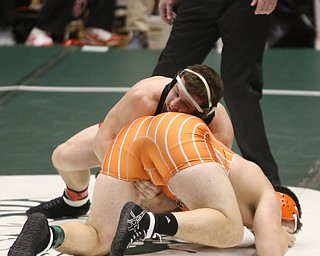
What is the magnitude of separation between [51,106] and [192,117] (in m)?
2.93

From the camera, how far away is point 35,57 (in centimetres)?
829

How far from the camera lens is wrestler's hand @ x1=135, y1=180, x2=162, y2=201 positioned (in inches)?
153

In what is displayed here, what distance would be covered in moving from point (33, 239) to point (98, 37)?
5723 mm

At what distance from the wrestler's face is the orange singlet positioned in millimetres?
71

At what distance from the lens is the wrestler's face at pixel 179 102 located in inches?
155

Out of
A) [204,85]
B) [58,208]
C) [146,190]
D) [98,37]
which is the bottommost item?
[98,37]

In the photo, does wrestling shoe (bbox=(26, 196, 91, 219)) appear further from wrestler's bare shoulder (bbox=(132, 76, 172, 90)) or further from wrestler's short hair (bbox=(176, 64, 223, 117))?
wrestler's short hair (bbox=(176, 64, 223, 117))

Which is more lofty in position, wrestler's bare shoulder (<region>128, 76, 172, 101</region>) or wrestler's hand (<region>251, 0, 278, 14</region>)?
wrestler's hand (<region>251, 0, 278, 14</region>)

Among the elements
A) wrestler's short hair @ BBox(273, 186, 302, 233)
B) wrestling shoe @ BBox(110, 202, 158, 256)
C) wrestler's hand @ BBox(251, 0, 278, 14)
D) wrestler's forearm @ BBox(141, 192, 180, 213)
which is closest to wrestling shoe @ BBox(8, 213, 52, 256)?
wrestling shoe @ BBox(110, 202, 158, 256)

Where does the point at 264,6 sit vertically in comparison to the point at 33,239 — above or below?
above

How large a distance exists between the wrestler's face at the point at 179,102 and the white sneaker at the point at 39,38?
501 centimetres

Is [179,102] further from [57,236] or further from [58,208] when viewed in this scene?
[58,208]

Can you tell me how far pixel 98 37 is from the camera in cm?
911

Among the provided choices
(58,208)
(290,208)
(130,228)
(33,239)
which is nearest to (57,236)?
(33,239)
